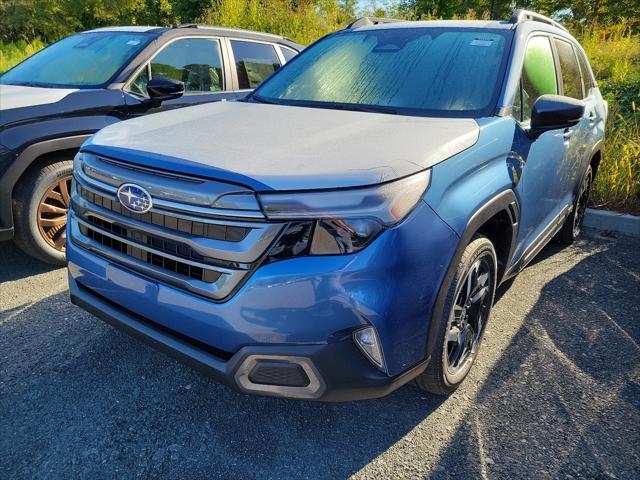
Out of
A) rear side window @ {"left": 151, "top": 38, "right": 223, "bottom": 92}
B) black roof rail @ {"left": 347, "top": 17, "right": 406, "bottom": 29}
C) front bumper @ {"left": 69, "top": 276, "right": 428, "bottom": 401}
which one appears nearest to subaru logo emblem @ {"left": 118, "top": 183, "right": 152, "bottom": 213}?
front bumper @ {"left": 69, "top": 276, "right": 428, "bottom": 401}

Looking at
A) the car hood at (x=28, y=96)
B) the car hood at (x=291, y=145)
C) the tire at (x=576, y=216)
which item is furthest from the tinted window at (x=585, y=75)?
the car hood at (x=28, y=96)

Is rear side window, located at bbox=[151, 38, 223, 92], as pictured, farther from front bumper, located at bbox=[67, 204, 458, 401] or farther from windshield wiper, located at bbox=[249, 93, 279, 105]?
front bumper, located at bbox=[67, 204, 458, 401]

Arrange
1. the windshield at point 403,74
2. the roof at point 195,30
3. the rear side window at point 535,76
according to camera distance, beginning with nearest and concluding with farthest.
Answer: the windshield at point 403,74
the rear side window at point 535,76
the roof at point 195,30

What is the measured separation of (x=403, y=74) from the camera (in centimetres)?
279

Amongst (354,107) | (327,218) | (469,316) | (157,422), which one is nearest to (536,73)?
(354,107)

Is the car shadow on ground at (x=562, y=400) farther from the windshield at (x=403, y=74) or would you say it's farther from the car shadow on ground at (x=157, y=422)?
the windshield at (x=403, y=74)

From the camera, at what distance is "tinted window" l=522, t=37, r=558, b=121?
8.94ft

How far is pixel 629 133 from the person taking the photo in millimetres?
5711

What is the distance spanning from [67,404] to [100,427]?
259mm

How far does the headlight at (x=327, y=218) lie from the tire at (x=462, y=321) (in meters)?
0.57

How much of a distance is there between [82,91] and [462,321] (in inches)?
124

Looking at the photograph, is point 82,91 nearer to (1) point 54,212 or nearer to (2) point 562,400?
(1) point 54,212

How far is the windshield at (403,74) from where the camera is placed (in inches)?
101

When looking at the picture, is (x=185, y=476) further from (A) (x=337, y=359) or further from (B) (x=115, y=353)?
(B) (x=115, y=353)
